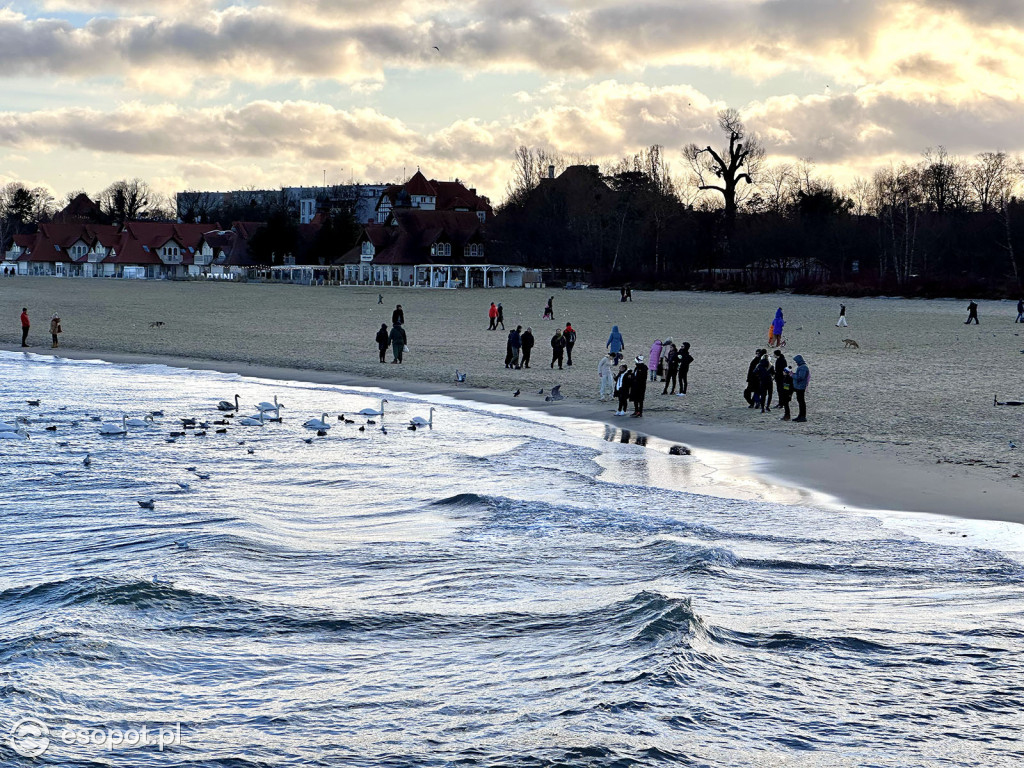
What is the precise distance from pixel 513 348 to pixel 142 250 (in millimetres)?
109846

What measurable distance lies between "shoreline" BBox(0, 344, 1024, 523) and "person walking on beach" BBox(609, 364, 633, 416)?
0.32 metres

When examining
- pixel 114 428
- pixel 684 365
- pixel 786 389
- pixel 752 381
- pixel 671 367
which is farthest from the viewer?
pixel 671 367

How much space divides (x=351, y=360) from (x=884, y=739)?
88.3 ft

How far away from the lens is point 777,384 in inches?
844

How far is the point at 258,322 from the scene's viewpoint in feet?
170

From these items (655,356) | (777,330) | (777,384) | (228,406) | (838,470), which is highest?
(777,330)

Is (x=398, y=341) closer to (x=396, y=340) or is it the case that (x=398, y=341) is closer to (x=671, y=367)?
(x=396, y=340)

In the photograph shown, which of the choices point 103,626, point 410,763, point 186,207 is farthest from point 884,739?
point 186,207

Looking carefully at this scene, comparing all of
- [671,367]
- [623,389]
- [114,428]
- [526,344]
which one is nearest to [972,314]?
[526,344]

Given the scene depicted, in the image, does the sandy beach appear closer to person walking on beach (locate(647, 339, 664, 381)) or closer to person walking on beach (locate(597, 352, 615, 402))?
person walking on beach (locate(597, 352, 615, 402))

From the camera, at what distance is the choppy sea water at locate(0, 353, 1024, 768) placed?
25.7ft

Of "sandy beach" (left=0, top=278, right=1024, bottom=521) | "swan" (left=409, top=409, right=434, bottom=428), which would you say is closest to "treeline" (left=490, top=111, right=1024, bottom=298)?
"sandy beach" (left=0, top=278, right=1024, bottom=521)

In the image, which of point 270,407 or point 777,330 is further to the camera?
point 777,330

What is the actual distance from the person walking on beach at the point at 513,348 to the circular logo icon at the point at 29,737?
22126 millimetres
